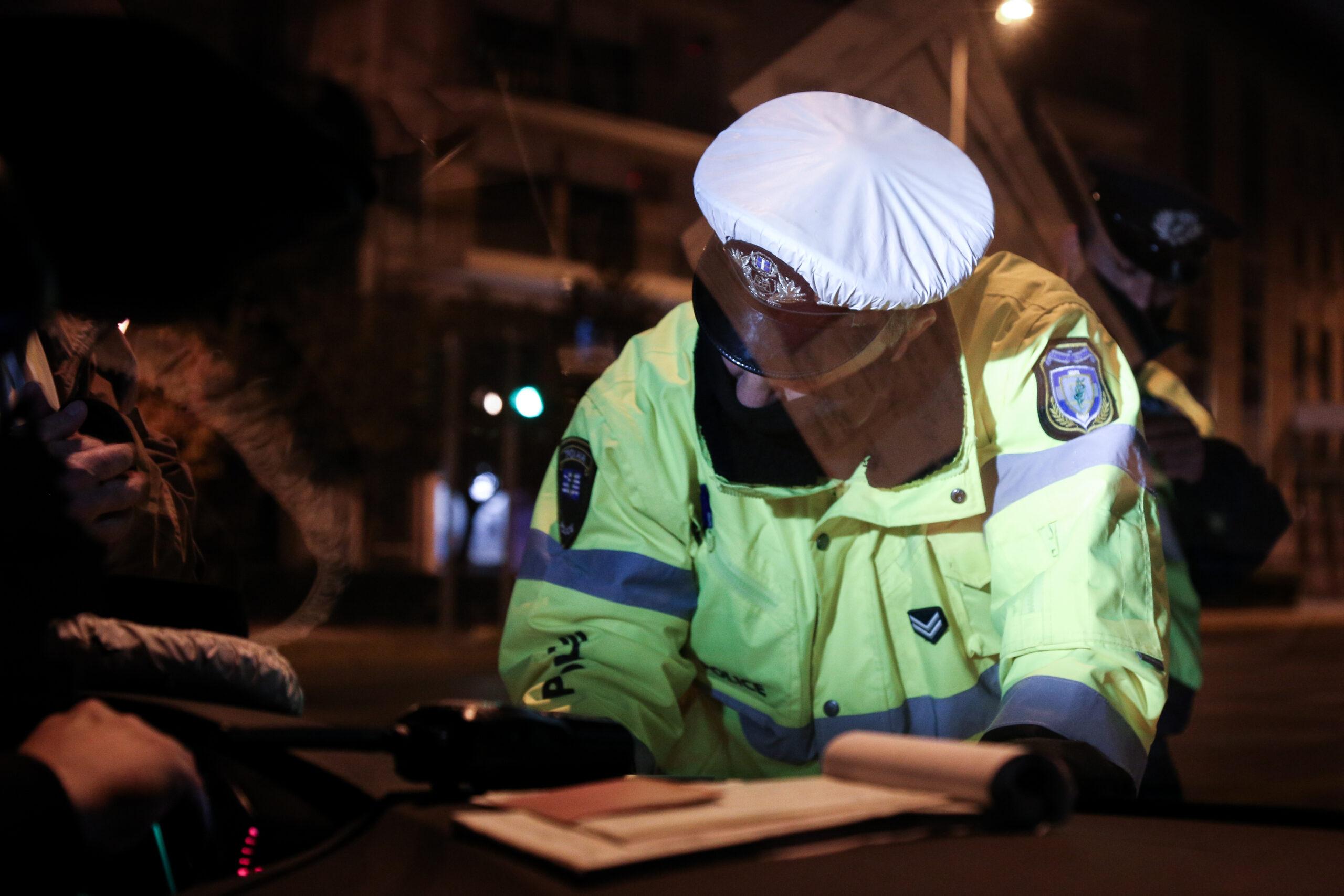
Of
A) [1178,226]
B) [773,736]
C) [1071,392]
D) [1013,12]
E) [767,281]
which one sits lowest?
[773,736]

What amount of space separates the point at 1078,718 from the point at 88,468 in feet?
2.89

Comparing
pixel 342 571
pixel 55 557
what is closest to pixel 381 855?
pixel 55 557

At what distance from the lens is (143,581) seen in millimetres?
1030

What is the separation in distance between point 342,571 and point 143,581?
2.13ft

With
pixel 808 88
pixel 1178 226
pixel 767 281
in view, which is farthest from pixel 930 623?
pixel 1178 226

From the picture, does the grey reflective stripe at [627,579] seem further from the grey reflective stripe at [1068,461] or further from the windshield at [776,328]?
the grey reflective stripe at [1068,461]

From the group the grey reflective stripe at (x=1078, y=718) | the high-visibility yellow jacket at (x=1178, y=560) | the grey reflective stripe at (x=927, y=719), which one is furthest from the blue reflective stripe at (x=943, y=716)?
the high-visibility yellow jacket at (x=1178, y=560)

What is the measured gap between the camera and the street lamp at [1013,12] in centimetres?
176

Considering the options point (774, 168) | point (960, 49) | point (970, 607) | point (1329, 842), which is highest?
point (960, 49)

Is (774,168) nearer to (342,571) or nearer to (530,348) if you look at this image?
(342,571)

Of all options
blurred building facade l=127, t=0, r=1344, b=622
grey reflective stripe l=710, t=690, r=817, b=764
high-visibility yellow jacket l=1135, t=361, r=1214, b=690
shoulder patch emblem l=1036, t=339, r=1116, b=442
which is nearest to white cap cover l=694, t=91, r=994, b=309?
shoulder patch emblem l=1036, t=339, r=1116, b=442

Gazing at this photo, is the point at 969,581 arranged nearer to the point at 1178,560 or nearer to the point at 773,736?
the point at 773,736

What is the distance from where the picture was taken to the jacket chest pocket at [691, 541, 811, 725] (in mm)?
1310

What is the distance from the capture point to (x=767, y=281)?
1202mm
